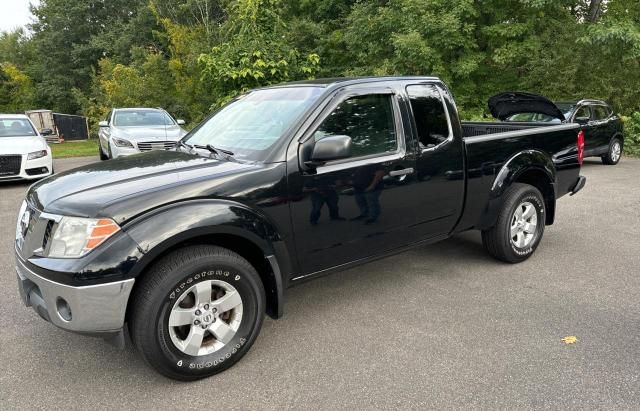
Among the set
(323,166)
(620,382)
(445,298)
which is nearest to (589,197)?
(445,298)

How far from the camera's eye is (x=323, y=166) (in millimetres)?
3172

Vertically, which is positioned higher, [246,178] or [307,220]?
[246,178]

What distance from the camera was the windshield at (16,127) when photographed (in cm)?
991

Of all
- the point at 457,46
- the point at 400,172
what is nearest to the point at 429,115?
the point at 400,172

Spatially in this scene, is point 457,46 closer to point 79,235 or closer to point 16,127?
point 16,127

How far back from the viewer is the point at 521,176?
4664 millimetres

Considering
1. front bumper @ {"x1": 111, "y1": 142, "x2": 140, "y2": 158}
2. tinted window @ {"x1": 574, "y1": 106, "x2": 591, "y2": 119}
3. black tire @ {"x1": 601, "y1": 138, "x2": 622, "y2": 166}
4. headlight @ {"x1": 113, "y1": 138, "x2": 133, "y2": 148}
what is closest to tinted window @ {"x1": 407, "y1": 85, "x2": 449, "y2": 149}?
tinted window @ {"x1": 574, "y1": 106, "x2": 591, "y2": 119}

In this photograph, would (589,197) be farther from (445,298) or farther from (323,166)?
(323,166)

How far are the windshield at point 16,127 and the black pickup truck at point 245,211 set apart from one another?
8.06 metres

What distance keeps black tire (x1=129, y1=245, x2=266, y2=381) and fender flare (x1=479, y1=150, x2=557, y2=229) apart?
2.47 meters

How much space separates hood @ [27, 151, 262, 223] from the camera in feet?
8.42

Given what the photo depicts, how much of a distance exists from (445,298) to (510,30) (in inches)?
533

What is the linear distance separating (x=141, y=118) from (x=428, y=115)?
10334 millimetres

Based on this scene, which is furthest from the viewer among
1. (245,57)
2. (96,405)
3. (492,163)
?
(245,57)
